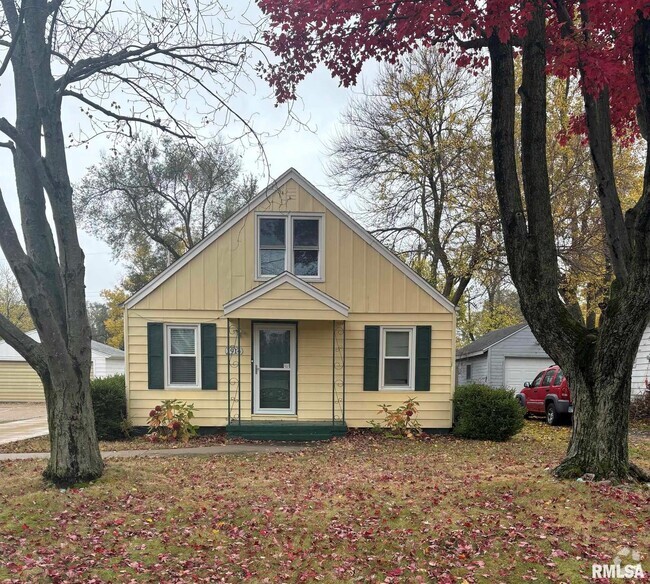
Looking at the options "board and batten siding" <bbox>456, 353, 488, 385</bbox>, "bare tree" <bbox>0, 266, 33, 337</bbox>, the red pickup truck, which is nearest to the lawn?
the red pickup truck

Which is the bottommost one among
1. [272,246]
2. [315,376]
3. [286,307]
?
[315,376]

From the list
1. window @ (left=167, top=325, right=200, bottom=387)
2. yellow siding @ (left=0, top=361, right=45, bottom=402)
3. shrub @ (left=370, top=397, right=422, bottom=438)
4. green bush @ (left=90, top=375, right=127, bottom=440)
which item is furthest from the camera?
yellow siding @ (left=0, top=361, right=45, bottom=402)

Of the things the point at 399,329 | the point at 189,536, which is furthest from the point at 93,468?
the point at 399,329

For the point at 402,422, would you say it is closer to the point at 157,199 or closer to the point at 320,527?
the point at 320,527

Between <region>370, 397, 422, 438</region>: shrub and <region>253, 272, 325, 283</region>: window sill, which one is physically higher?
<region>253, 272, 325, 283</region>: window sill

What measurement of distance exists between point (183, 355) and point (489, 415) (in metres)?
6.55

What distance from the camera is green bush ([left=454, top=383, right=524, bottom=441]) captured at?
1019 cm

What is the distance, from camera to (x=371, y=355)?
1068 cm

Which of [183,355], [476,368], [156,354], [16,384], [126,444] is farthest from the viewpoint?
[476,368]

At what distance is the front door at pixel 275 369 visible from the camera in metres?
10.6

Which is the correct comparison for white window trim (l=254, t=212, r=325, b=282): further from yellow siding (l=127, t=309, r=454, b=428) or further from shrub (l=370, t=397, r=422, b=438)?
shrub (l=370, t=397, r=422, b=438)

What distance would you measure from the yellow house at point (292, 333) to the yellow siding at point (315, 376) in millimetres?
22

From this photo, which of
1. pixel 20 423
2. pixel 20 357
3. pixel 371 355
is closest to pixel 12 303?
pixel 20 357

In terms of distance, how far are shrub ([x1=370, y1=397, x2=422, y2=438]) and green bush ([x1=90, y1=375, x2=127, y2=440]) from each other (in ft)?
17.2
